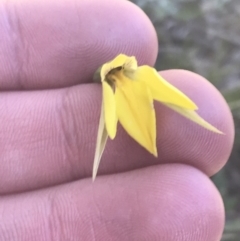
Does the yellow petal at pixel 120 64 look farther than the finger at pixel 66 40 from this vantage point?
No

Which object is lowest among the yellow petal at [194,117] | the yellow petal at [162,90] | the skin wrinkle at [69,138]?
the skin wrinkle at [69,138]

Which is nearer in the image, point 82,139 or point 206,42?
point 82,139

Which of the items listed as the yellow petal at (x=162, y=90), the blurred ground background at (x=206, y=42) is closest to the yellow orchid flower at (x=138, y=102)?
the yellow petal at (x=162, y=90)

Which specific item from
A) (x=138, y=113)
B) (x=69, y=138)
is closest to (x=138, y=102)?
(x=138, y=113)

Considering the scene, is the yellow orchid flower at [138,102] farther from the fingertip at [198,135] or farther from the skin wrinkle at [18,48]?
the skin wrinkle at [18,48]

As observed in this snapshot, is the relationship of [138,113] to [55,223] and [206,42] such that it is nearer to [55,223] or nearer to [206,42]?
[55,223]

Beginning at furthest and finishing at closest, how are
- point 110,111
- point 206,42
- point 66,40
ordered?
1. point 206,42
2. point 66,40
3. point 110,111

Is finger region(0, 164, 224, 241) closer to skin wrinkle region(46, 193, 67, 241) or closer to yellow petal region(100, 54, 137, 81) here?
skin wrinkle region(46, 193, 67, 241)

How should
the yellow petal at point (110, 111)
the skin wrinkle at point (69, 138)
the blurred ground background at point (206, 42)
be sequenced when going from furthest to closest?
the blurred ground background at point (206, 42) < the skin wrinkle at point (69, 138) < the yellow petal at point (110, 111)
